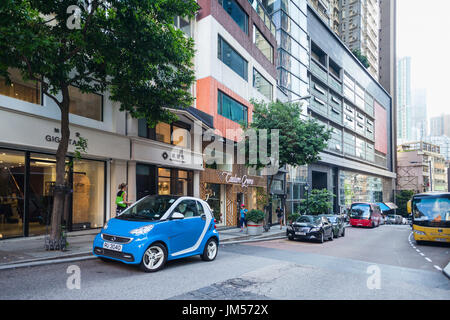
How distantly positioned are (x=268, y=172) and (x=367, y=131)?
44.2 metres

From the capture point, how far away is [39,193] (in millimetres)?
11406

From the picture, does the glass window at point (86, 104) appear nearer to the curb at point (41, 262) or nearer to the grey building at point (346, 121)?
the curb at point (41, 262)

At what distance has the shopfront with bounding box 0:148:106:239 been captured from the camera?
1048 centimetres

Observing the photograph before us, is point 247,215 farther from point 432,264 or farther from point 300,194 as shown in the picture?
point 300,194

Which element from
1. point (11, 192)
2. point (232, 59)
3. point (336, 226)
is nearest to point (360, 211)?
point (336, 226)

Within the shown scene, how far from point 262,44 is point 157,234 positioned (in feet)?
81.2

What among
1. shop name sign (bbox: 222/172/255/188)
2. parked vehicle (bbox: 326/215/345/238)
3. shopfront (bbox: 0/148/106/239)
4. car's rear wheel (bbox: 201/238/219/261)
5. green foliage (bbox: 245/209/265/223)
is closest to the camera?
car's rear wheel (bbox: 201/238/219/261)

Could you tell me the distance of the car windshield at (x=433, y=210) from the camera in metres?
15.6

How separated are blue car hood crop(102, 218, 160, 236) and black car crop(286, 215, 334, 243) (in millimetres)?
10709

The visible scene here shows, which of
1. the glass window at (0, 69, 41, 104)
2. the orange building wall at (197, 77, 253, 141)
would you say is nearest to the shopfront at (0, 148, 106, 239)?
the glass window at (0, 69, 41, 104)

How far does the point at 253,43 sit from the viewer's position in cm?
2572

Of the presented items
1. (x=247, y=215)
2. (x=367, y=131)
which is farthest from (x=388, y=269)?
(x=367, y=131)

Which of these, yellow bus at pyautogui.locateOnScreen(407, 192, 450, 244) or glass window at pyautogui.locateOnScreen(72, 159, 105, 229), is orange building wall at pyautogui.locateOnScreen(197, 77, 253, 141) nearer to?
glass window at pyautogui.locateOnScreen(72, 159, 105, 229)

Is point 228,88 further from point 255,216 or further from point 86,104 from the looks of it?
point 86,104
